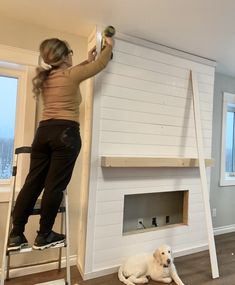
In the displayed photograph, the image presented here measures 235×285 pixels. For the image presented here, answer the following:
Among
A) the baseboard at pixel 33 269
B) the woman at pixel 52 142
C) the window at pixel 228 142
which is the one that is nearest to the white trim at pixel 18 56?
the woman at pixel 52 142

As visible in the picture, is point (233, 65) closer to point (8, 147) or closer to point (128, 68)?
point (128, 68)

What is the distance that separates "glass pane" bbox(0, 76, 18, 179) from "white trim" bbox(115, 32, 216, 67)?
44.3 inches

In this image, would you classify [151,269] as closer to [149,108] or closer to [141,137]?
[141,137]

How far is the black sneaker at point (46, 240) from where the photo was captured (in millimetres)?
1651

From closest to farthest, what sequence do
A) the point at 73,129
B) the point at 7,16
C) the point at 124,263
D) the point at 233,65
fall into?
the point at 73,129 → the point at 7,16 → the point at 124,263 → the point at 233,65

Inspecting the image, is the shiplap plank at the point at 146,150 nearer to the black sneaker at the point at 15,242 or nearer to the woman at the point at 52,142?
the woman at the point at 52,142

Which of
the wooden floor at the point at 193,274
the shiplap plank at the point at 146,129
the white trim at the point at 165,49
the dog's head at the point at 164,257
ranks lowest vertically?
the wooden floor at the point at 193,274

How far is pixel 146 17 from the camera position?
201 centimetres

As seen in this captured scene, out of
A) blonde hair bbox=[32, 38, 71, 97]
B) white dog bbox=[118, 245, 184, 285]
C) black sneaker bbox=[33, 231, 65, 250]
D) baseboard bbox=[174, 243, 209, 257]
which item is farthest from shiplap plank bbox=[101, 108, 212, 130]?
baseboard bbox=[174, 243, 209, 257]

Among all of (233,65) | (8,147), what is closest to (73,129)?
(8,147)

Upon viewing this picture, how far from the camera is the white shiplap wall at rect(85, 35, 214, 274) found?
7.38 feet

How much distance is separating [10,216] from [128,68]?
168 cm

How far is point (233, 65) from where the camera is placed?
121 inches

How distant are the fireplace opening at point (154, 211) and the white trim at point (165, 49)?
5.10 ft
